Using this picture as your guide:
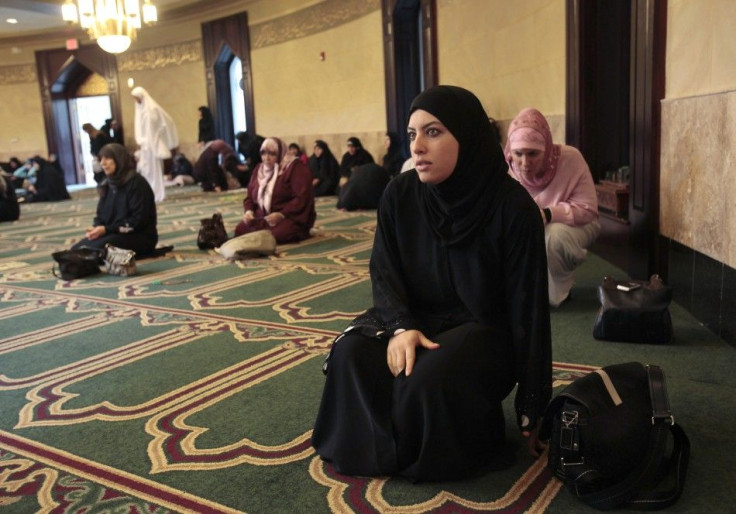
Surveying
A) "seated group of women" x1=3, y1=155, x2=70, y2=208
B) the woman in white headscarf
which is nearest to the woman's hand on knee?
the woman in white headscarf

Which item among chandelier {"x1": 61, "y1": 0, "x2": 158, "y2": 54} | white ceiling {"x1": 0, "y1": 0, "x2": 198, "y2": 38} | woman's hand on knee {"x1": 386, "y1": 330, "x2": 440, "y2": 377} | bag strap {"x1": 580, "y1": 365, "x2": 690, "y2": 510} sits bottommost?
bag strap {"x1": 580, "y1": 365, "x2": 690, "y2": 510}

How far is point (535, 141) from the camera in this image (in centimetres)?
302

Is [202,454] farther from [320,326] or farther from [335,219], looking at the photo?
[335,219]

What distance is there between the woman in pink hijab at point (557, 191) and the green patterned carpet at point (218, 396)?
205mm

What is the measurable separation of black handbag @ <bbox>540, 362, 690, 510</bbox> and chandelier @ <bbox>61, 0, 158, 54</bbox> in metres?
8.72

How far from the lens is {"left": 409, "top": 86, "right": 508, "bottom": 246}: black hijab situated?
1.61m

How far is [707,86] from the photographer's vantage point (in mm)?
2719

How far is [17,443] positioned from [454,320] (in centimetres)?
125

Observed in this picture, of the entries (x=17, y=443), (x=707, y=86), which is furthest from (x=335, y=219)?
(x=17, y=443)

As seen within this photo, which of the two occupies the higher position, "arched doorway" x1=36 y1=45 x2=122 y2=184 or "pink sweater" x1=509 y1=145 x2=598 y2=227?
"arched doorway" x1=36 y1=45 x2=122 y2=184

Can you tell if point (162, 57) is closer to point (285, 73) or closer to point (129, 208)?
point (285, 73)

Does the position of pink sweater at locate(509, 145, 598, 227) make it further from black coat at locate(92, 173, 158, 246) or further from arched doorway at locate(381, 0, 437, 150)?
arched doorway at locate(381, 0, 437, 150)

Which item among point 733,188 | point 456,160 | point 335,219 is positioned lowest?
point 335,219

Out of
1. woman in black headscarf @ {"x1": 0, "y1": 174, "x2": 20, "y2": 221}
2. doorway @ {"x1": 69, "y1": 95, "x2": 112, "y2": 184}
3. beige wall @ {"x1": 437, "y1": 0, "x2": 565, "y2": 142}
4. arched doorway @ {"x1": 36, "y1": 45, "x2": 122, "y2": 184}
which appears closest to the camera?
beige wall @ {"x1": 437, "y1": 0, "x2": 565, "y2": 142}
